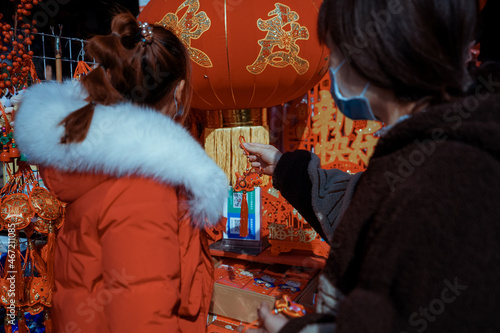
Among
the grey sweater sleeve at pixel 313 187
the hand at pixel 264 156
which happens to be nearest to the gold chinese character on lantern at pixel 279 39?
the hand at pixel 264 156

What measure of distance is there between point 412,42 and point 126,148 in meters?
0.62

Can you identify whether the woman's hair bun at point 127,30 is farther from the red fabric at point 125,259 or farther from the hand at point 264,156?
the hand at point 264,156

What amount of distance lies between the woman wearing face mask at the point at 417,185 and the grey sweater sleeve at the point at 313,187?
40 centimetres

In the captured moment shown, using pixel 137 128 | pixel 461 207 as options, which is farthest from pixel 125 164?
pixel 461 207

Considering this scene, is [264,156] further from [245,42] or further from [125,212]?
[125,212]

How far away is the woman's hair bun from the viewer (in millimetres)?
837

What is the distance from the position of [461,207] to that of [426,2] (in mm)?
323

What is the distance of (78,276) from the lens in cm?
82

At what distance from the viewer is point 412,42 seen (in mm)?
526

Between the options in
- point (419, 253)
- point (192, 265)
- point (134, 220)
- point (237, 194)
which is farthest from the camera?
point (237, 194)

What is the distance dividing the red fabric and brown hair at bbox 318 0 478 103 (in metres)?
0.53

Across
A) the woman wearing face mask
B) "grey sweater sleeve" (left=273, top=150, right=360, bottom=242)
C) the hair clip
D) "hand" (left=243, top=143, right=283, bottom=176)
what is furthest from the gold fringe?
the woman wearing face mask

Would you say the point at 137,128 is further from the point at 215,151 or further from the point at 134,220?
the point at 215,151

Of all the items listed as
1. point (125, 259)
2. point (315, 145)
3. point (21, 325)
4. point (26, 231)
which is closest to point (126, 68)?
point (125, 259)
